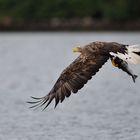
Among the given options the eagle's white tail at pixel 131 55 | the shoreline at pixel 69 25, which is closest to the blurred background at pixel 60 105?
the eagle's white tail at pixel 131 55

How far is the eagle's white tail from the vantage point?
10153 mm

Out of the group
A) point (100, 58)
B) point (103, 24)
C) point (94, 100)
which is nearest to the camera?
point (100, 58)

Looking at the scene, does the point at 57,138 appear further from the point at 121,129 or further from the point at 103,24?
the point at 103,24

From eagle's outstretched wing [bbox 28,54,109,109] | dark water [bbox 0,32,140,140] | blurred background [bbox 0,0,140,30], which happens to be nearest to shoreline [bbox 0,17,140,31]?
blurred background [bbox 0,0,140,30]

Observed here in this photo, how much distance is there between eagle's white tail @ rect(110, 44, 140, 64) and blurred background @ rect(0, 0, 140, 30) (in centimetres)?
4232

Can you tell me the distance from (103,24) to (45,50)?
20641mm

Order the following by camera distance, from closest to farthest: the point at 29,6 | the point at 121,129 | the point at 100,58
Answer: the point at 100,58 → the point at 121,129 → the point at 29,6

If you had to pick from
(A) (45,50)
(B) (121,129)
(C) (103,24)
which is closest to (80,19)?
(C) (103,24)

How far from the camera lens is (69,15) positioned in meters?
59.8

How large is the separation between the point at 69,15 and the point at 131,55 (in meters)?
49.7

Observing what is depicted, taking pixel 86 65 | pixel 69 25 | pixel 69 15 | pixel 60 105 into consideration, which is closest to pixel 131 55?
pixel 86 65

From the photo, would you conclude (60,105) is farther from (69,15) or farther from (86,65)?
(69,15)

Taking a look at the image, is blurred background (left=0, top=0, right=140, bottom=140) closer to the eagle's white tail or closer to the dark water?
the dark water

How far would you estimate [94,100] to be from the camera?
52.4 ft
